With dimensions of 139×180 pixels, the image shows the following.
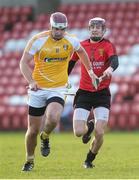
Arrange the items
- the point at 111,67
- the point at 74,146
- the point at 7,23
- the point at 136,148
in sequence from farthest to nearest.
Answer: the point at 7,23, the point at 74,146, the point at 136,148, the point at 111,67

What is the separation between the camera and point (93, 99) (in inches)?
493

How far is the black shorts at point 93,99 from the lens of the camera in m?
12.5

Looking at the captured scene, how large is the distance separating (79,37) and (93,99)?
1643cm

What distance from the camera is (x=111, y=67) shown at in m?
12.2

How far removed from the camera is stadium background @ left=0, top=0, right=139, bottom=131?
2489cm

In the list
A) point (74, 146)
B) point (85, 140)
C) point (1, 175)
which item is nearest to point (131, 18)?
point (74, 146)

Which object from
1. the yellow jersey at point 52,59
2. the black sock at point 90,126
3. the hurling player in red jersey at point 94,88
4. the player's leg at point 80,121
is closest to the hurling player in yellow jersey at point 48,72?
the yellow jersey at point 52,59

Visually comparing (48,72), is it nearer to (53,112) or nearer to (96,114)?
(53,112)

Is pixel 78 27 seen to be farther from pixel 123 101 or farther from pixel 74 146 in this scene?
pixel 74 146

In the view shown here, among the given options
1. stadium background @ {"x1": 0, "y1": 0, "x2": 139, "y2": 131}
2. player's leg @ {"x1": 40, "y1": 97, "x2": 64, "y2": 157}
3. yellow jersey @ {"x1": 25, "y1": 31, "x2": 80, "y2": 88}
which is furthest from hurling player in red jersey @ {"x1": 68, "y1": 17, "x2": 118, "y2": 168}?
stadium background @ {"x1": 0, "y1": 0, "x2": 139, "y2": 131}

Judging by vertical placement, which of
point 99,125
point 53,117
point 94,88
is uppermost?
point 94,88

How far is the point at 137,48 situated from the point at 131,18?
2.10 m

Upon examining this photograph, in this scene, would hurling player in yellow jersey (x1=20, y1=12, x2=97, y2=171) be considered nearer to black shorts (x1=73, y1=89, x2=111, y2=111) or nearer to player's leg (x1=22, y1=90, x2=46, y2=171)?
player's leg (x1=22, y1=90, x2=46, y2=171)

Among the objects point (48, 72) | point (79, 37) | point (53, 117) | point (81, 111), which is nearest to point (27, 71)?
point (48, 72)
